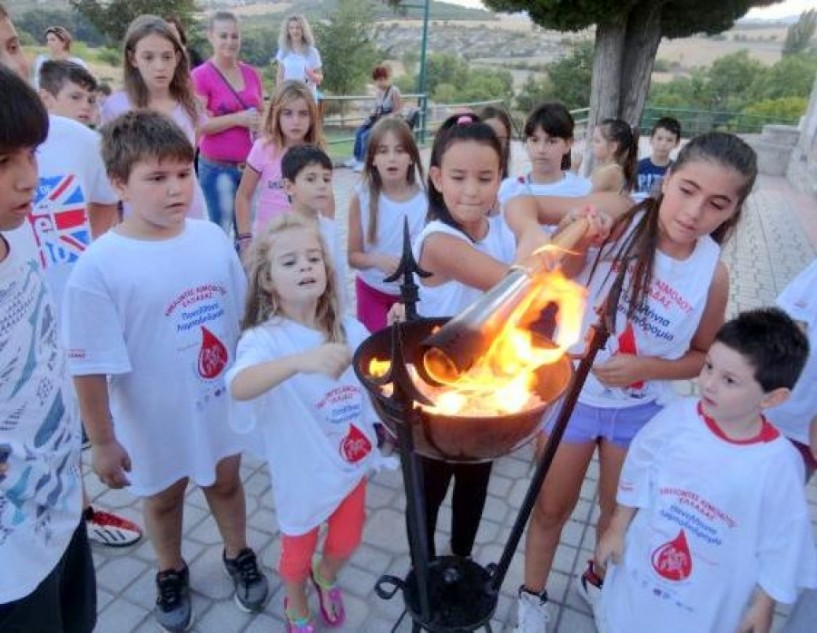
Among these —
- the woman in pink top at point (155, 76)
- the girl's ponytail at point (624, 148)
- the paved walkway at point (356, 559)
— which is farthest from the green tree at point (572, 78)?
the paved walkway at point (356, 559)

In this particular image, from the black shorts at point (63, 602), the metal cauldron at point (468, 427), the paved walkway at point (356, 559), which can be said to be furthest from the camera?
the paved walkway at point (356, 559)

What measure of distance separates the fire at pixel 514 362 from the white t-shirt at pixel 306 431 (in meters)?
0.71

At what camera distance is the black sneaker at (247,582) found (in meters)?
2.40

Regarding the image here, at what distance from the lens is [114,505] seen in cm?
300

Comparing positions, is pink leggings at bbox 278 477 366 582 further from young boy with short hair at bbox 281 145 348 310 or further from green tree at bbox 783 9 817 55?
green tree at bbox 783 9 817 55

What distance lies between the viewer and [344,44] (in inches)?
1147

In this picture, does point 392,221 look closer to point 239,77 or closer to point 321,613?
point 321,613

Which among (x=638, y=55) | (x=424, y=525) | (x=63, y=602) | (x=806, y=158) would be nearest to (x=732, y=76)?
(x=806, y=158)

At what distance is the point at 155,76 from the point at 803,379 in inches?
146

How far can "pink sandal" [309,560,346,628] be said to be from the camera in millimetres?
2317

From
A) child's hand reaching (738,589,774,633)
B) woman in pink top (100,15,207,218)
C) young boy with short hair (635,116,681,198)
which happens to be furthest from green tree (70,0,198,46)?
child's hand reaching (738,589,774,633)

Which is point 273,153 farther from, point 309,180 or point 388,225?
point 388,225

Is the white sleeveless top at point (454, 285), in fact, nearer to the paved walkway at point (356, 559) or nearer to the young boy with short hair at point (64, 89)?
the paved walkway at point (356, 559)

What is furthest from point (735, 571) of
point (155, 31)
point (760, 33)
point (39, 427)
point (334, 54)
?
point (760, 33)
